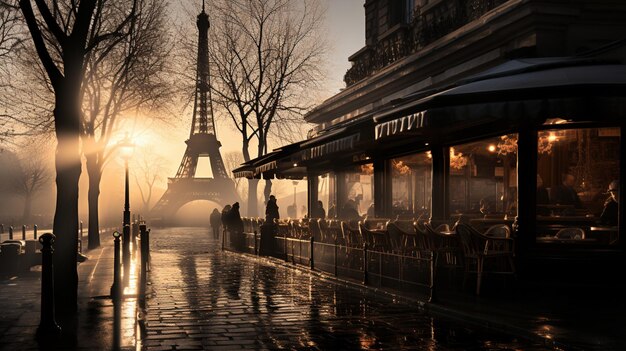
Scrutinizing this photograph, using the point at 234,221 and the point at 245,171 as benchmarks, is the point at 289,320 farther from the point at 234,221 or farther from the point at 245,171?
the point at 245,171

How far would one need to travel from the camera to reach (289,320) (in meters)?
10.9

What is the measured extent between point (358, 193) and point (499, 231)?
1287 centimetres

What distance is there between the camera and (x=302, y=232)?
23.4 meters

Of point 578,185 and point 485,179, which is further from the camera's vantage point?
point 485,179

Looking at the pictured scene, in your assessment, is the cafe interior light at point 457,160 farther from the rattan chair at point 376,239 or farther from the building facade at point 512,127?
the rattan chair at point 376,239

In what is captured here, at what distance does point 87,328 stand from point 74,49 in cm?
453

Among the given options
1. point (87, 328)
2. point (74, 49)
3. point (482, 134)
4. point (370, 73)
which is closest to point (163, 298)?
point (87, 328)

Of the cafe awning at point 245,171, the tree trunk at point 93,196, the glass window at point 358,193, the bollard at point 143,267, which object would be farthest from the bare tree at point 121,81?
the bollard at point 143,267

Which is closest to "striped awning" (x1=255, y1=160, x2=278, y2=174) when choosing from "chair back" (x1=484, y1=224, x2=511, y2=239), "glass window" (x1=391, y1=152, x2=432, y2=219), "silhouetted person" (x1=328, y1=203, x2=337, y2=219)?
"silhouetted person" (x1=328, y1=203, x2=337, y2=219)

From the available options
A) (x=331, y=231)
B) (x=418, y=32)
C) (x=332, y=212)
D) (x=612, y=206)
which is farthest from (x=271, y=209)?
(x=612, y=206)

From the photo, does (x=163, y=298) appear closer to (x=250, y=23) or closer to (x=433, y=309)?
(x=433, y=309)

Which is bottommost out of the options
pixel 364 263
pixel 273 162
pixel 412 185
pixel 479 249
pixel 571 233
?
pixel 364 263

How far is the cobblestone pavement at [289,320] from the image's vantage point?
9.15 metres

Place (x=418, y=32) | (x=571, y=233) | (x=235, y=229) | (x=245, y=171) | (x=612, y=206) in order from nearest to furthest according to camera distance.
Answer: (x=612, y=206), (x=571, y=233), (x=418, y=32), (x=235, y=229), (x=245, y=171)
